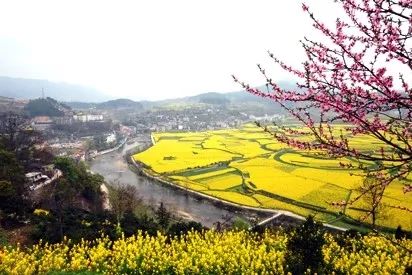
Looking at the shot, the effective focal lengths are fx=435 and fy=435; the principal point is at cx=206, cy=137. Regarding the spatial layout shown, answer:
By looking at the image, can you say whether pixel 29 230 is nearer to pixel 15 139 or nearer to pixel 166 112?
pixel 15 139

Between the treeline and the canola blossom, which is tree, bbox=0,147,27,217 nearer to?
the treeline

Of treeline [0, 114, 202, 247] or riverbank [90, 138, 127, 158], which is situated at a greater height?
treeline [0, 114, 202, 247]

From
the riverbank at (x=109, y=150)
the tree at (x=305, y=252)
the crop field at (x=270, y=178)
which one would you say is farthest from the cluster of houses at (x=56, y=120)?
the tree at (x=305, y=252)

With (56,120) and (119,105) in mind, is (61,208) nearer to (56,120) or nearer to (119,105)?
(56,120)

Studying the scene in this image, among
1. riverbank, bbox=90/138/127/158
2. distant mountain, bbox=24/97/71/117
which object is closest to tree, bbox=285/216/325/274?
riverbank, bbox=90/138/127/158

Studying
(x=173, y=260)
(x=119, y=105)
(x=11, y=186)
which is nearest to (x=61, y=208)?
(x=11, y=186)

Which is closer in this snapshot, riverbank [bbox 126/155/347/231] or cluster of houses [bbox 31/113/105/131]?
riverbank [bbox 126/155/347/231]

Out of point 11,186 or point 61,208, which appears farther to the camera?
point 11,186
